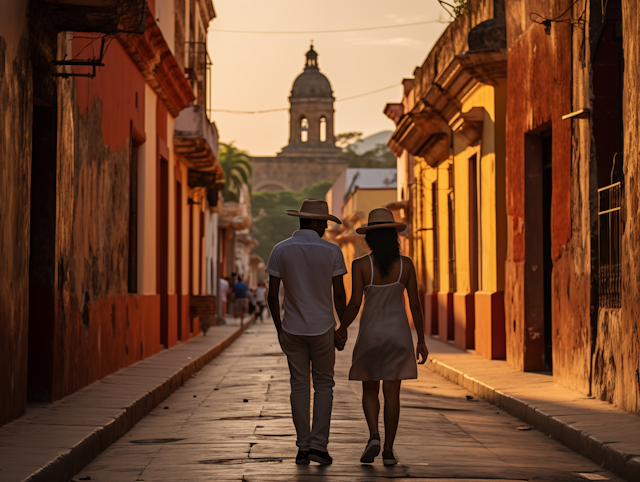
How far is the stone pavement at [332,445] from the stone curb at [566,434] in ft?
0.27

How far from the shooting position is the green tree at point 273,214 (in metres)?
96.8

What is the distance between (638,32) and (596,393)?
3465 millimetres

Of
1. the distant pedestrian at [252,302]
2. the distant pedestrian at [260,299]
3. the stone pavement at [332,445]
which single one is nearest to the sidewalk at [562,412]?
the stone pavement at [332,445]

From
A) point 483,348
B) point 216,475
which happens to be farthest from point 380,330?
point 483,348

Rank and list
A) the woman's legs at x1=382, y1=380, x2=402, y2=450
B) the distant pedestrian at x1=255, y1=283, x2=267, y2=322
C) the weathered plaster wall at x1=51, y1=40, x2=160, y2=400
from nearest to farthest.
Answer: the woman's legs at x1=382, y1=380, x2=402, y2=450
the weathered plaster wall at x1=51, y1=40, x2=160, y2=400
the distant pedestrian at x1=255, y1=283, x2=267, y2=322

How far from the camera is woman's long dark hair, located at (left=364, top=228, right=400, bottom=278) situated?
23.3 ft

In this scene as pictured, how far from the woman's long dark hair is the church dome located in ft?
273

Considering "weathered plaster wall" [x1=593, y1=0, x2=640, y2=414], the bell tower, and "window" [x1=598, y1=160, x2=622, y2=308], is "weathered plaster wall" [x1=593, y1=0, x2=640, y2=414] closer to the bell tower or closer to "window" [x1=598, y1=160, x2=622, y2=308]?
"window" [x1=598, y1=160, x2=622, y2=308]

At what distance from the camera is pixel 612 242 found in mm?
9938

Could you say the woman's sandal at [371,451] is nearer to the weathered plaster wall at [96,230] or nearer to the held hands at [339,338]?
the held hands at [339,338]

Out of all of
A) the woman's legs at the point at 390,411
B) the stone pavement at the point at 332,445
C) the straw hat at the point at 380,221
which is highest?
the straw hat at the point at 380,221

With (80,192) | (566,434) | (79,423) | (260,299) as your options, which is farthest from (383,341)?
(260,299)

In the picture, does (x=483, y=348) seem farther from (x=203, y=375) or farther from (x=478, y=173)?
(x=203, y=375)

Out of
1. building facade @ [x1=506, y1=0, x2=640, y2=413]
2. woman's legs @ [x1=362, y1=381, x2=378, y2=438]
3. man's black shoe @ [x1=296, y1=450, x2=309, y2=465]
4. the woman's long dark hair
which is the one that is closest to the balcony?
building facade @ [x1=506, y1=0, x2=640, y2=413]
